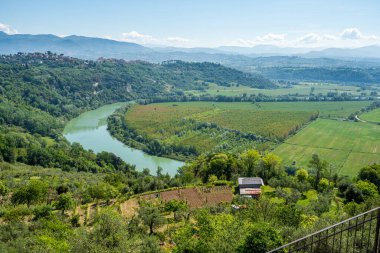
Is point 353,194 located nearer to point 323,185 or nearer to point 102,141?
point 323,185

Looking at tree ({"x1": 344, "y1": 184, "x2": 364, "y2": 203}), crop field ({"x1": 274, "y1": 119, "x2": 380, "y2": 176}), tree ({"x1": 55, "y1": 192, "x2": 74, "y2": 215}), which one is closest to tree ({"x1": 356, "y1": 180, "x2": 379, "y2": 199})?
tree ({"x1": 344, "y1": 184, "x2": 364, "y2": 203})

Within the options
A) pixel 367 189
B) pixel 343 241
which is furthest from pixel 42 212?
pixel 367 189

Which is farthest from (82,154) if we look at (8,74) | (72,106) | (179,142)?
(8,74)

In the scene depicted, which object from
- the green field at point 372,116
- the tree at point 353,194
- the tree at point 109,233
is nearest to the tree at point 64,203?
the tree at point 109,233

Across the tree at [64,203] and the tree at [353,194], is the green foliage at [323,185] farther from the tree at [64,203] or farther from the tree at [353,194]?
the tree at [64,203]

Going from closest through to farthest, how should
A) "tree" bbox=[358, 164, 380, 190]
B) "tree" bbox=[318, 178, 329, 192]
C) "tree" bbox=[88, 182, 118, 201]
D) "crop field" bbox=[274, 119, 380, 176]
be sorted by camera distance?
"tree" bbox=[88, 182, 118, 201]
"tree" bbox=[318, 178, 329, 192]
"tree" bbox=[358, 164, 380, 190]
"crop field" bbox=[274, 119, 380, 176]

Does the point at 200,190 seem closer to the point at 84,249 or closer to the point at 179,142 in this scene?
the point at 84,249

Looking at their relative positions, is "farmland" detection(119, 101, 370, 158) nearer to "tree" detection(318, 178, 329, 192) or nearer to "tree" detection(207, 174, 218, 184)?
"tree" detection(207, 174, 218, 184)
